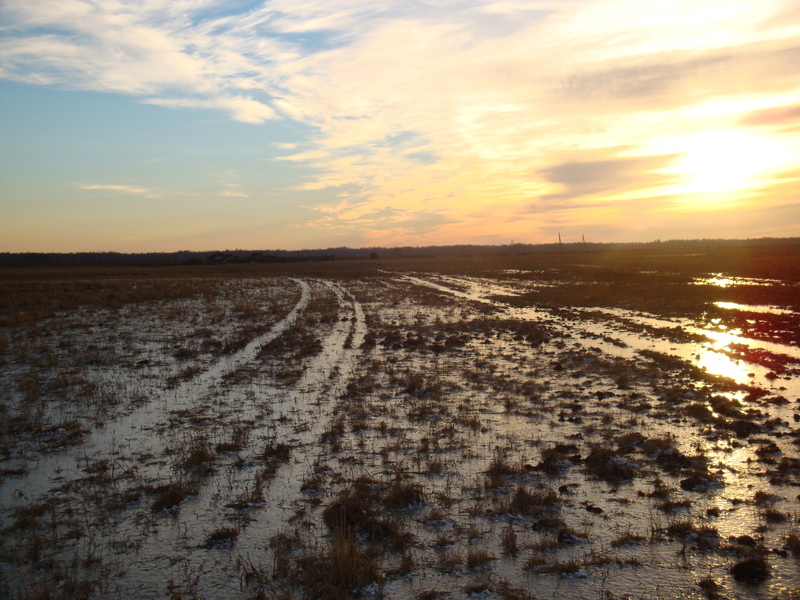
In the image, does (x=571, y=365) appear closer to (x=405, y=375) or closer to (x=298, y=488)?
(x=405, y=375)

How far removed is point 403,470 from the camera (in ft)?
27.5

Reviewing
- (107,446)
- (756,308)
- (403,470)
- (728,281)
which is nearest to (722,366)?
(403,470)

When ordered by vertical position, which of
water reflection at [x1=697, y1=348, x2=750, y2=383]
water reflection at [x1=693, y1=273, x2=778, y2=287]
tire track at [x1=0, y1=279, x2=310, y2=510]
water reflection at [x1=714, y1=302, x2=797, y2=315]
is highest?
Answer: water reflection at [x1=693, y1=273, x2=778, y2=287]

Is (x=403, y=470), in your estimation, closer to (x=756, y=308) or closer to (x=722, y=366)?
(x=722, y=366)

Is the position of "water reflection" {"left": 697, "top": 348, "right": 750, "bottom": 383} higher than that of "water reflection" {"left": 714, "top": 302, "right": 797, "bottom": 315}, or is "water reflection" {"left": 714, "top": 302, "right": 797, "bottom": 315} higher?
"water reflection" {"left": 714, "top": 302, "right": 797, "bottom": 315}

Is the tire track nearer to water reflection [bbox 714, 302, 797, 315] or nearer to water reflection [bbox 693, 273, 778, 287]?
water reflection [bbox 714, 302, 797, 315]

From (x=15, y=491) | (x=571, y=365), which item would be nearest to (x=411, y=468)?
(x=15, y=491)

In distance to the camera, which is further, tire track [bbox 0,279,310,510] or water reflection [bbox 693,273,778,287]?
water reflection [bbox 693,273,778,287]

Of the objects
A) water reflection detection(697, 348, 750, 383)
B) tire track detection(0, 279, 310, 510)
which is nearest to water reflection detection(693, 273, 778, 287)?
water reflection detection(697, 348, 750, 383)

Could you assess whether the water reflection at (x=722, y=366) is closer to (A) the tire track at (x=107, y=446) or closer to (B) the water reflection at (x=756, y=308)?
(B) the water reflection at (x=756, y=308)

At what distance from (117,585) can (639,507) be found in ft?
20.2

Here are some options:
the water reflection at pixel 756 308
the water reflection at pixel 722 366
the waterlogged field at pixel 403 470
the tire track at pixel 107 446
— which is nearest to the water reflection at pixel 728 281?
the water reflection at pixel 756 308

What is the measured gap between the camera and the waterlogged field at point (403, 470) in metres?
5.60

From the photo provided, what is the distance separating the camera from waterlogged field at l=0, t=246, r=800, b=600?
221 inches
